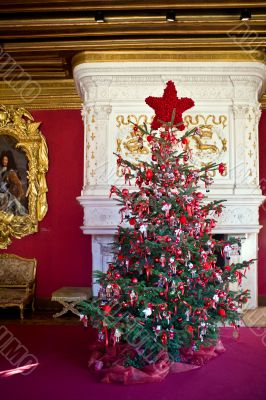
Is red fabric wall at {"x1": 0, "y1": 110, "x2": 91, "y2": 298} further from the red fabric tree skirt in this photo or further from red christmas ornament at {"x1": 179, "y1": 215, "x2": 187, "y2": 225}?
red christmas ornament at {"x1": 179, "y1": 215, "x2": 187, "y2": 225}

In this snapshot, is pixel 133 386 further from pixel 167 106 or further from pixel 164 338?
pixel 167 106

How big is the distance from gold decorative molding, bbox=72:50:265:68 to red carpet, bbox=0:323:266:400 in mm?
3723

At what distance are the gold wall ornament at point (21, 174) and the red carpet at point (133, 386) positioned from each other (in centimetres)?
252

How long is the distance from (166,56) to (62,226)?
312 cm

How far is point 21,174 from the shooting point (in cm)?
702

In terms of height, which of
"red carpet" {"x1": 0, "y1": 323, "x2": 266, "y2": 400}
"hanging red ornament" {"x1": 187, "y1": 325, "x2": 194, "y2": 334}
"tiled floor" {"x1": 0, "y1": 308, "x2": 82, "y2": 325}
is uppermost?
"hanging red ornament" {"x1": 187, "y1": 325, "x2": 194, "y2": 334}

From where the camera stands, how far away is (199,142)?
6047 millimetres

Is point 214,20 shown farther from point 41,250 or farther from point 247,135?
point 41,250

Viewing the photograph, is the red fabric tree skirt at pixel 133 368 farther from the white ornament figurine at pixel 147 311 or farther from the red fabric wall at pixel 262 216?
the red fabric wall at pixel 262 216

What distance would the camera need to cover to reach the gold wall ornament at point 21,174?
6953 millimetres

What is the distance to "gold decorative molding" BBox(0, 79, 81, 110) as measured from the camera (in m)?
6.95
